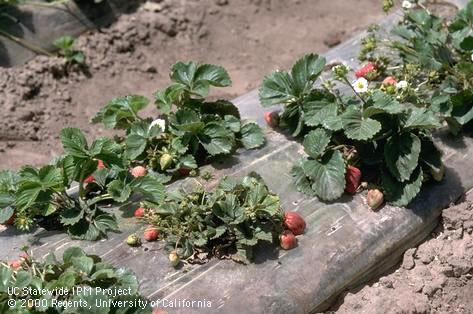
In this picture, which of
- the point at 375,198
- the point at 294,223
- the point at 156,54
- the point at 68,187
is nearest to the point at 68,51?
the point at 156,54

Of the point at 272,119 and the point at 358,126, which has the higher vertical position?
the point at 358,126

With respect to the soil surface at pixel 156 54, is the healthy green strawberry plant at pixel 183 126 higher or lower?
higher

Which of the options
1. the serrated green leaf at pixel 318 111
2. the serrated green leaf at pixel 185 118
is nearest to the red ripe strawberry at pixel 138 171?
the serrated green leaf at pixel 185 118

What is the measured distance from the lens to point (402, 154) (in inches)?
139

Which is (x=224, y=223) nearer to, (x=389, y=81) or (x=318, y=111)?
(x=318, y=111)

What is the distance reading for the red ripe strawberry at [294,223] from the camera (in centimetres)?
335

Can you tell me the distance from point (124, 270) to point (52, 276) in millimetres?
294

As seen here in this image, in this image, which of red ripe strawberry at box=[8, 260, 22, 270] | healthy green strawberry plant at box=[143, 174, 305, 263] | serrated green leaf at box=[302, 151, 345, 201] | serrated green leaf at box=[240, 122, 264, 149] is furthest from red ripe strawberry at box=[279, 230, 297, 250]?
red ripe strawberry at box=[8, 260, 22, 270]

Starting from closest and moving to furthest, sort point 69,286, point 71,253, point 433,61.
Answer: point 69,286
point 71,253
point 433,61

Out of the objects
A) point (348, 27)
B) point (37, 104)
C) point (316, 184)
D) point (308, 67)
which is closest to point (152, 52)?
point (37, 104)

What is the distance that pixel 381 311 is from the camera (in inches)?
129

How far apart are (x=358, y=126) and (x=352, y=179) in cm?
27

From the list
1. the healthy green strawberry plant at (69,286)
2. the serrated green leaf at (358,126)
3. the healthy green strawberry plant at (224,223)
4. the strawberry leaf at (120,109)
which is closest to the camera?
the healthy green strawberry plant at (69,286)

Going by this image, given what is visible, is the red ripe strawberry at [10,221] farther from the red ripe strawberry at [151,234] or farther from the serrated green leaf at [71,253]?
the red ripe strawberry at [151,234]
